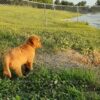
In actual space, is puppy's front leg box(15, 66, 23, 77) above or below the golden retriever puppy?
below

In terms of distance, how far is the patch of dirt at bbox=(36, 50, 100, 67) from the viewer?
31.8 feet

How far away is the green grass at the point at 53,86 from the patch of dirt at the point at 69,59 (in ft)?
2.85

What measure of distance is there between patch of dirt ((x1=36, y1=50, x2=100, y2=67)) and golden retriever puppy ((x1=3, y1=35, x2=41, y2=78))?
0.84 metres

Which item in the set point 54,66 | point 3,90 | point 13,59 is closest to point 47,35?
point 54,66

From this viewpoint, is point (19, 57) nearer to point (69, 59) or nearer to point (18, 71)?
point (18, 71)

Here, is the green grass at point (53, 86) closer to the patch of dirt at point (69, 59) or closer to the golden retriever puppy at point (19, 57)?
the golden retriever puppy at point (19, 57)

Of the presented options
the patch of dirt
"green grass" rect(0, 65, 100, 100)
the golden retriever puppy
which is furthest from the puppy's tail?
the patch of dirt

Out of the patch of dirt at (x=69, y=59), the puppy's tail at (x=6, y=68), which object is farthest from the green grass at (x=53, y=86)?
the patch of dirt at (x=69, y=59)

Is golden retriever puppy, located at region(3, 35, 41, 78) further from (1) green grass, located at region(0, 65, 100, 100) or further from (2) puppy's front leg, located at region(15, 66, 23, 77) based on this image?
(1) green grass, located at region(0, 65, 100, 100)

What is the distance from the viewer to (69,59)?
10281mm

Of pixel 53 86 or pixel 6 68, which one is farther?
pixel 6 68

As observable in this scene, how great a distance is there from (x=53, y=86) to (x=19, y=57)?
1119 millimetres

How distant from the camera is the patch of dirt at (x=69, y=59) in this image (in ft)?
31.8

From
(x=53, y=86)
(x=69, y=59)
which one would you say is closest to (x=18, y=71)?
A: (x=53, y=86)
